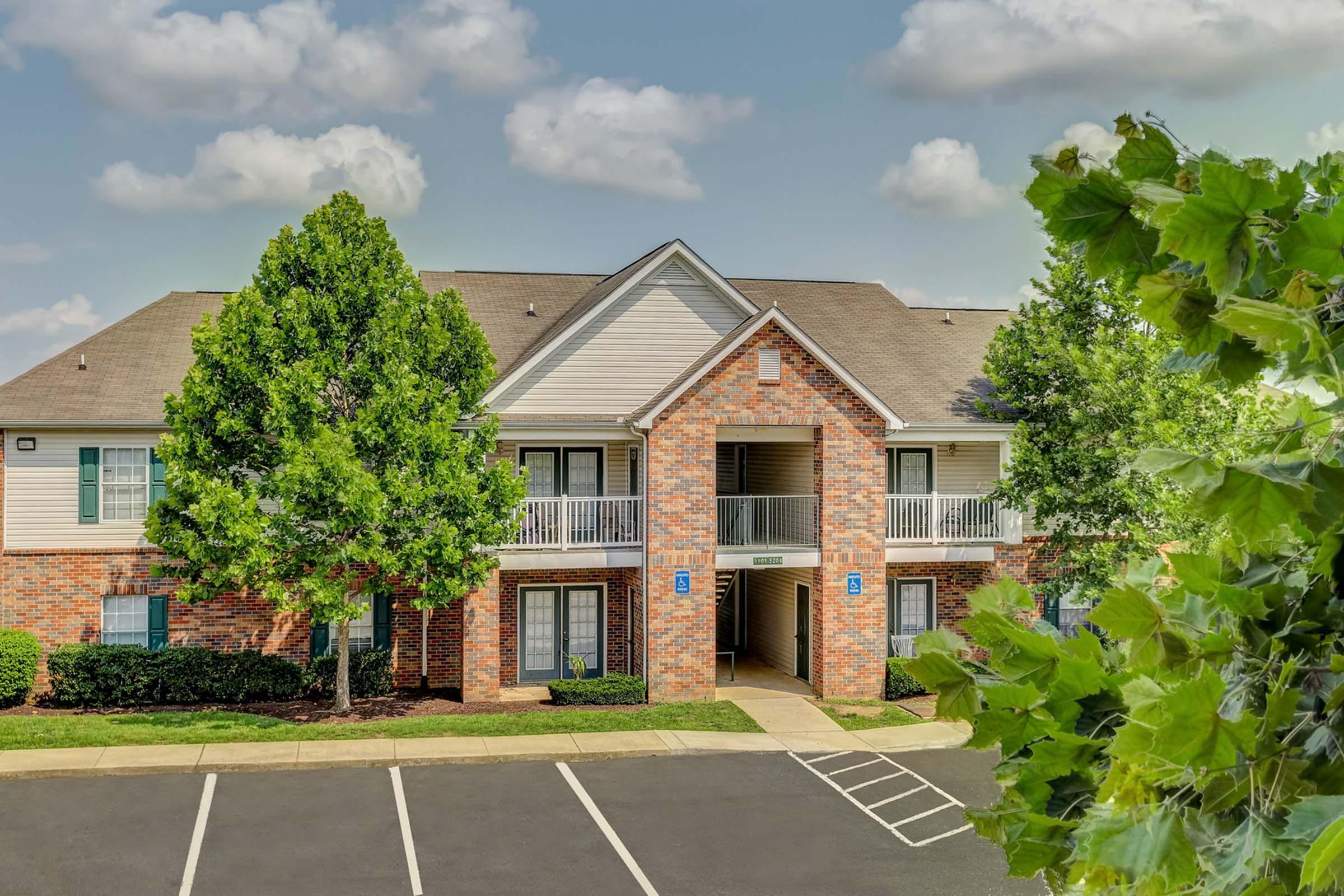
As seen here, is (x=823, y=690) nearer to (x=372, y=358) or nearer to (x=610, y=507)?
(x=610, y=507)

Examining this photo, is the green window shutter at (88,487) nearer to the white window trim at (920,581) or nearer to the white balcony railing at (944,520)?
the white balcony railing at (944,520)

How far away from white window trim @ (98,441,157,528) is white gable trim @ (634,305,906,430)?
9.51 m

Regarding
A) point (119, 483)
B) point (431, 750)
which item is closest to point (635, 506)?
point (431, 750)

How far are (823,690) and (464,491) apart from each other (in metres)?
8.48

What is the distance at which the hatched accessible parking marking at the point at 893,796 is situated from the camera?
1468 cm

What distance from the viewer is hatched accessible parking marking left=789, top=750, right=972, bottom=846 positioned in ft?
48.2

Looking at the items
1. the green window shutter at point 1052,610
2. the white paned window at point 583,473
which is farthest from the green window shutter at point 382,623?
the green window shutter at point 1052,610

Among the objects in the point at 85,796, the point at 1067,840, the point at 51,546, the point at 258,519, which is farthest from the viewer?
the point at 51,546

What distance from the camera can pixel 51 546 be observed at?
2156cm

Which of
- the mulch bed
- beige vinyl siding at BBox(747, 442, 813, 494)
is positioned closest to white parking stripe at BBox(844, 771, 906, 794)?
the mulch bed

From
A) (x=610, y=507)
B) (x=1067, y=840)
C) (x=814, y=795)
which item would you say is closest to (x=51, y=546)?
(x=610, y=507)

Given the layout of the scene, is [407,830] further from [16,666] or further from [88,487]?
[88,487]

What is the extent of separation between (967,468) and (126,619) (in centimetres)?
1777

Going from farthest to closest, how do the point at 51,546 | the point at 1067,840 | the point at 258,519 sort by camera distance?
the point at 51,546
the point at 258,519
the point at 1067,840
